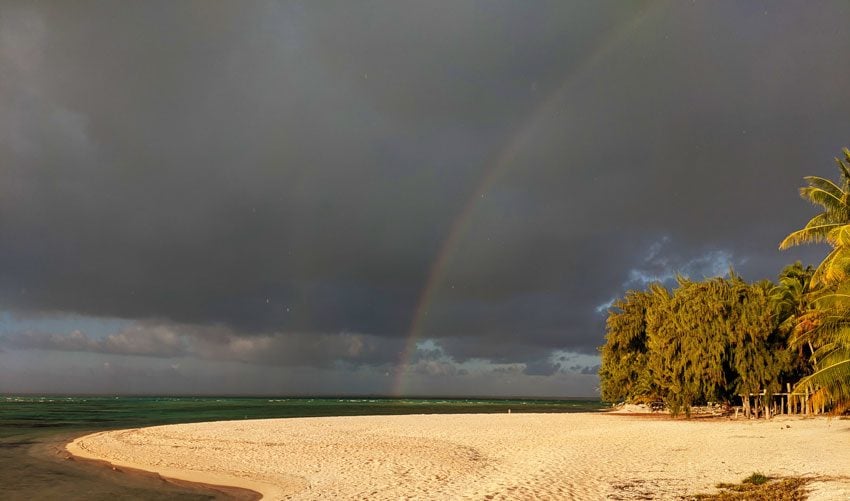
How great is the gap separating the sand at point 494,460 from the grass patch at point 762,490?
1.54 ft

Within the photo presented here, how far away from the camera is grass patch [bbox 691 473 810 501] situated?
13500 mm

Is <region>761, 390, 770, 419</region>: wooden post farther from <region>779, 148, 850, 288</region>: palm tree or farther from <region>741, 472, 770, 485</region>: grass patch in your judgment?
<region>741, 472, 770, 485</region>: grass patch

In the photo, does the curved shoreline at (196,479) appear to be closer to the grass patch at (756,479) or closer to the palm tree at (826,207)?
the grass patch at (756,479)

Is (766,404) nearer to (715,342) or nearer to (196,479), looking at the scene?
(715,342)

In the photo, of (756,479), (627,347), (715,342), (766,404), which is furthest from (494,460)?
(627,347)

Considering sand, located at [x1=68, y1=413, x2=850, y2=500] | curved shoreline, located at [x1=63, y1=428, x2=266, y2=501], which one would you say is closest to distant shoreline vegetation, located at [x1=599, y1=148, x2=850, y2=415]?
sand, located at [x1=68, y1=413, x2=850, y2=500]

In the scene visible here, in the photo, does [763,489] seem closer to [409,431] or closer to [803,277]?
[409,431]

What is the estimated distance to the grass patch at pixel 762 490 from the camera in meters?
13.5

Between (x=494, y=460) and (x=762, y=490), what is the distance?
435 inches

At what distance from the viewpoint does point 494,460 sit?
23297 mm

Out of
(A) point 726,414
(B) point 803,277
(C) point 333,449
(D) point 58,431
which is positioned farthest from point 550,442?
(D) point 58,431

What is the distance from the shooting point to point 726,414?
5062 centimetres

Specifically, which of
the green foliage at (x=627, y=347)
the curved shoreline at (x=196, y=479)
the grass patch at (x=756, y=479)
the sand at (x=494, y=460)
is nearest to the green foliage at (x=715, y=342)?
the sand at (x=494, y=460)

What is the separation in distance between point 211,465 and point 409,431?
1737 cm
